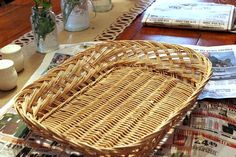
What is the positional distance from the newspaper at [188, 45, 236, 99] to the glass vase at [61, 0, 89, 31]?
37 centimetres

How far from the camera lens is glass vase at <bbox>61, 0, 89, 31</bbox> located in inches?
44.4

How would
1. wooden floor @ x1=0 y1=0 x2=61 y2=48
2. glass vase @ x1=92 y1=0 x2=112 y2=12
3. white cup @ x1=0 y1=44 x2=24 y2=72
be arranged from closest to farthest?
1. white cup @ x1=0 y1=44 x2=24 y2=72
2. wooden floor @ x1=0 y1=0 x2=61 y2=48
3. glass vase @ x1=92 y1=0 x2=112 y2=12

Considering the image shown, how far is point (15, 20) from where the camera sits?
4.20ft

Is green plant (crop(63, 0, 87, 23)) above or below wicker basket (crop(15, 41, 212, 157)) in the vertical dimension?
above

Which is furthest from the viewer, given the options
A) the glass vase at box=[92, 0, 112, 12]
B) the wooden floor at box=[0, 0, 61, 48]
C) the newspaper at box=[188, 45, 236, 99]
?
the glass vase at box=[92, 0, 112, 12]

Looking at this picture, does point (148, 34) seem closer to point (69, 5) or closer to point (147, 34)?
point (147, 34)

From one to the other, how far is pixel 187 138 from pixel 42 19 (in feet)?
1.72

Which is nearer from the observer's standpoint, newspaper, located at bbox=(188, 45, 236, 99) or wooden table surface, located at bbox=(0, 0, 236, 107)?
newspaper, located at bbox=(188, 45, 236, 99)

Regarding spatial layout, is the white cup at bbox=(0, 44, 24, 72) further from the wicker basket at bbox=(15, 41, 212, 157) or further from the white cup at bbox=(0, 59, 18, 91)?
the wicker basket at bbox=(15, 41, 212, 157)

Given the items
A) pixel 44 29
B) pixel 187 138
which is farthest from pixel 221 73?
pixel 44 29

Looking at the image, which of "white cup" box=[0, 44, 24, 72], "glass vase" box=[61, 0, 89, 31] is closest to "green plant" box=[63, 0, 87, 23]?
"glass vase" box=[61, 0, 89, 31]

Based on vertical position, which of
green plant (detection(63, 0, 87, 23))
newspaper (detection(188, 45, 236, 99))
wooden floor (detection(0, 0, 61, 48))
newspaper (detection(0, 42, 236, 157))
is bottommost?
newspaper (detection(0, 42, 236, 157))

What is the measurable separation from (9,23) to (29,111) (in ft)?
2.10

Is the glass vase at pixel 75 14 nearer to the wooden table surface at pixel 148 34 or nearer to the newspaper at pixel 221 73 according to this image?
the wooden table surface at pixel 148 34
